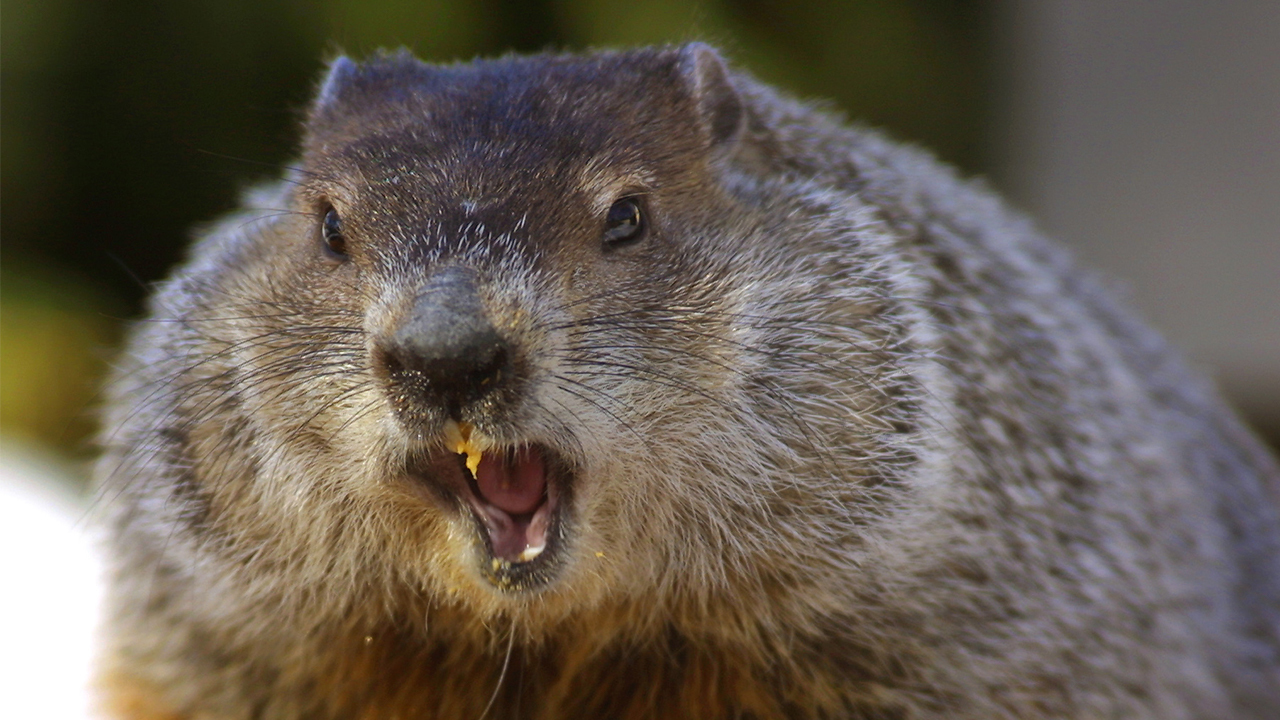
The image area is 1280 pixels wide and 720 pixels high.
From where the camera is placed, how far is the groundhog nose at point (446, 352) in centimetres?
134

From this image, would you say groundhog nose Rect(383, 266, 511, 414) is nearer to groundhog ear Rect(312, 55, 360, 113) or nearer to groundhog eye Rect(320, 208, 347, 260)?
groundhog eye Rect(320, 208, 347, 260)

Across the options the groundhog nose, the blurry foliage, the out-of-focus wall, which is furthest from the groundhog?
the out-of-focus wall

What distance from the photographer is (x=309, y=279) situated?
1732mm

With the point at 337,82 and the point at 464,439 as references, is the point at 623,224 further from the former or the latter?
the point at 337,82

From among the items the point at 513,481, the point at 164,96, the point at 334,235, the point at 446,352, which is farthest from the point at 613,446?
the point at 164,96

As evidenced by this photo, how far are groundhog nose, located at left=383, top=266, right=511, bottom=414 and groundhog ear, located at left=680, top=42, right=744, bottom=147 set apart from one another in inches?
25.8

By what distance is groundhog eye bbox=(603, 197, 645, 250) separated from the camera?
5.44 ft

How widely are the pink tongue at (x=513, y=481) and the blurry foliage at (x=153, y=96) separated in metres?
3.15

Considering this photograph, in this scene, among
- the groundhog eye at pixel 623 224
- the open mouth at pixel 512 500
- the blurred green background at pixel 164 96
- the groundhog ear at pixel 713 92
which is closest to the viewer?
the open mouth at pixel 512 500

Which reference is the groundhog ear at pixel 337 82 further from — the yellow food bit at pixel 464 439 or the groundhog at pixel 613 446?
the yellow food bit at pixel 464 439

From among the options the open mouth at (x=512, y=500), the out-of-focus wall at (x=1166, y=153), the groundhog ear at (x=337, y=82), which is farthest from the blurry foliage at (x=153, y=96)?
the open mouth at (x=512, y=500)

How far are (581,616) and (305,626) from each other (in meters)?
0.45

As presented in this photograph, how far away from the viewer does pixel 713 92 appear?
1.93 meters

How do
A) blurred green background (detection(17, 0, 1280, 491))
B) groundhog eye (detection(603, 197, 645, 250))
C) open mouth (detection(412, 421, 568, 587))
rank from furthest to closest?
blurred green background (detection(17, 0, 1280, 491)), groundhog eye (detection(603, 197, 645, 250)), open mouth (detection(412, 421, 568, 587))
